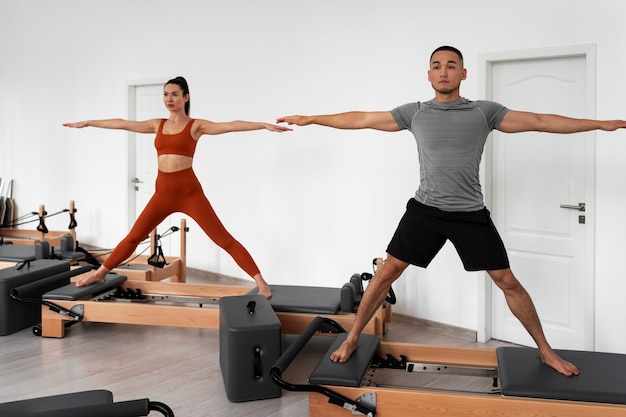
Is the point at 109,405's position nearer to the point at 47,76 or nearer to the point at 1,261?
the point at 1,261

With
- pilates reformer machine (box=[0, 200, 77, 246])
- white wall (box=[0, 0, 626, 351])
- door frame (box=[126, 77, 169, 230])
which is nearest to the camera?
white wall (box=[0, 0, 626, 351])

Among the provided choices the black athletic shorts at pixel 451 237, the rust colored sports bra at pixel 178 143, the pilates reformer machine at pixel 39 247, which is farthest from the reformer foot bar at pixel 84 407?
the pilates reformer machine at pixel 39 247

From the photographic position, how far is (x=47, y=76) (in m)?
7.86

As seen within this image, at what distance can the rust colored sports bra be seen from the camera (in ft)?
14.2

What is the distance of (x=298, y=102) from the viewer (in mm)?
5348

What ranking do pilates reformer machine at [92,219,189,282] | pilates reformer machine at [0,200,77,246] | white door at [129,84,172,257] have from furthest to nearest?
white door at [129,84,172,257], pilates reformer machine at [0,200,77,246], pilates reformer machine at [92,219,189,282]

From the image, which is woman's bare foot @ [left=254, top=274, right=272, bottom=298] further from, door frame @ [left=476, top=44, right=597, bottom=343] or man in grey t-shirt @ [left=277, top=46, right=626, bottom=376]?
door frame @ [left=476, top=44, right=597, bottom=343]

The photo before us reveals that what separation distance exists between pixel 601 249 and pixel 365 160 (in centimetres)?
185

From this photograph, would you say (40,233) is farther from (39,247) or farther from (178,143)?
(178,143)

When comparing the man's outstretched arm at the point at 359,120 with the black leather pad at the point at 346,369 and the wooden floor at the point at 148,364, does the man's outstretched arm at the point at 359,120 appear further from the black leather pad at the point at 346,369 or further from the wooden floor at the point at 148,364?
the wooden floor at the point at 148,364

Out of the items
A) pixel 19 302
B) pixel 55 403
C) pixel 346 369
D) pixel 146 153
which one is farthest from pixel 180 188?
pixel 146 153

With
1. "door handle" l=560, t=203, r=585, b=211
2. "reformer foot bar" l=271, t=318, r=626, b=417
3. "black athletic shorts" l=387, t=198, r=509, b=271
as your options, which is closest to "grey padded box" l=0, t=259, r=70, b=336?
"reformer foot bar" l=271, t=318, r=626, b=417

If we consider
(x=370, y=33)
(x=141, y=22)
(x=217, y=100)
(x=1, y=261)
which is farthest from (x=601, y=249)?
(x=141, y=22)

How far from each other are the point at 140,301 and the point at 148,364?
38.5 inches
